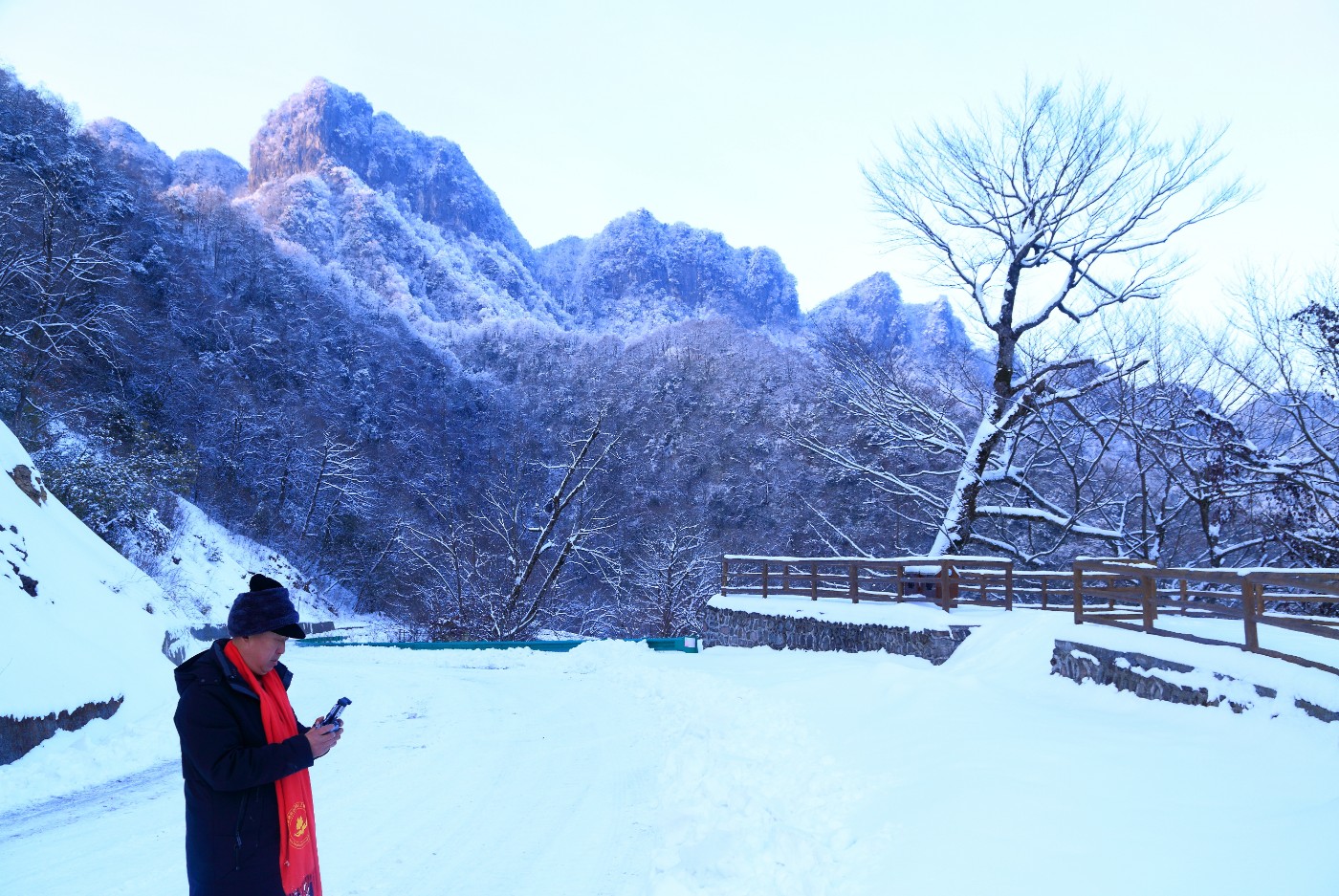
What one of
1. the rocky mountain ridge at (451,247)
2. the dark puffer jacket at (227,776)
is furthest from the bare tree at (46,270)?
the rocky mountain ridge at (451,247)

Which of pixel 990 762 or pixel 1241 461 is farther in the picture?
pixel 1241 461

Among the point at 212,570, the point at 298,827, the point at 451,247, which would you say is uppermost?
the point at 451,247

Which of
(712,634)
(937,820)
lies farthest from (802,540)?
(937,820)

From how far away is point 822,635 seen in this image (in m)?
14.9

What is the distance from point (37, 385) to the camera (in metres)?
25.0

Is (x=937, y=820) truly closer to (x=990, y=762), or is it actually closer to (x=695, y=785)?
(x=990, y=762)

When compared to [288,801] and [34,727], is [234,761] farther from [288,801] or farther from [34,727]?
Result: [34,727]

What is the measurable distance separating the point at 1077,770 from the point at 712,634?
13658 mm

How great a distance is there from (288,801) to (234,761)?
→ 1.05ft

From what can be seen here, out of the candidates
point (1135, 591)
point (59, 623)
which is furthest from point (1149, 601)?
point (59, 623)

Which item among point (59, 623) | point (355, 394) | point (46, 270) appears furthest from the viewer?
point (355, 394)

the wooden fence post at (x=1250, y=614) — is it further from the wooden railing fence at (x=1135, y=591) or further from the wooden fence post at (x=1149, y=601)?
the wooden fence post at (x=1149, y=601)

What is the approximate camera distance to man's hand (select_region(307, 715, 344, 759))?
2.75 m

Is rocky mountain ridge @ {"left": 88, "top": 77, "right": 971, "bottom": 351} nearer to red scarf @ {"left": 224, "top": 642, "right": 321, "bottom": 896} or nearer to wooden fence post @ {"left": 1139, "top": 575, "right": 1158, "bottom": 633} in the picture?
wooden fence post @ {"left": 1139, "top": 575, "right": 1158, "bottom": 633}
